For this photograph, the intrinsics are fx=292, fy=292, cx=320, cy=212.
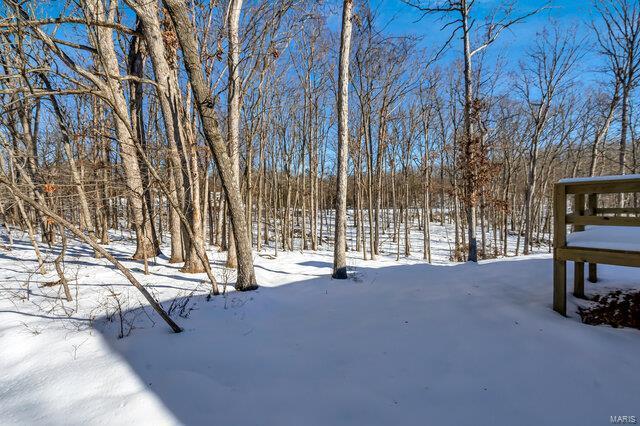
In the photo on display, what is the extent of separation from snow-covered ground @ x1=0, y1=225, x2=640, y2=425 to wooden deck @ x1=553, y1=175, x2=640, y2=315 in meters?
0.32

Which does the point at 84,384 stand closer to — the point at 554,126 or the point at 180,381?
the point at 180,381

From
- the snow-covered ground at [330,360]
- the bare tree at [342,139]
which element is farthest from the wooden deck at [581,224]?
the bare tree at [342,139]

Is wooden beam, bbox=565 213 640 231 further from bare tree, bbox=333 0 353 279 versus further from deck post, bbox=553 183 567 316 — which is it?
bare tree, bbox=333 0 353 279

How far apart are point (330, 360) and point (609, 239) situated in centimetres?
321

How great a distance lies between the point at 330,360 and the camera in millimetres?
2855

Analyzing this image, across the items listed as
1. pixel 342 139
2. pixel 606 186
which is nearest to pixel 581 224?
pixel 606 186

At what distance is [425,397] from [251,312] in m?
2.53

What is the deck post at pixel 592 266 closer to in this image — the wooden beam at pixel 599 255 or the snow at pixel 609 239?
the snow at pixel 609 239

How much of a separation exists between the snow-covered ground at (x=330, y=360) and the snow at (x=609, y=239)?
26.3 inches

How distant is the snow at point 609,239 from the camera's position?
9.46 ft

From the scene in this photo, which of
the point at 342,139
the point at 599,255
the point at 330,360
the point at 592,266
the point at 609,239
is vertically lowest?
the point at 330,360

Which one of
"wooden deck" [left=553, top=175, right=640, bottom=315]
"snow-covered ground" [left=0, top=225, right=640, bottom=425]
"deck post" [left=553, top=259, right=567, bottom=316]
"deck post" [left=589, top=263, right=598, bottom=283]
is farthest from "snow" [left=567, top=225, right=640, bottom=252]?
"snow-covered ground" [left=0, top=225, right=640, bottom=425]

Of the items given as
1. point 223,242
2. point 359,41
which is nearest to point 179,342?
point 223,242

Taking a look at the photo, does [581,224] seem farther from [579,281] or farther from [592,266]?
[592,266]
